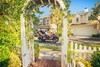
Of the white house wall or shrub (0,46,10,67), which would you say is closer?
shrub (0,46,10,67)

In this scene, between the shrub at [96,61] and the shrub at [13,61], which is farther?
the shrub at [13,61]

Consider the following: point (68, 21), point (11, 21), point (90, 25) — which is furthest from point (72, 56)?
point (90, 25)

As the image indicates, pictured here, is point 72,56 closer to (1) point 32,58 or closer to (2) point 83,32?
(1) point 32,58

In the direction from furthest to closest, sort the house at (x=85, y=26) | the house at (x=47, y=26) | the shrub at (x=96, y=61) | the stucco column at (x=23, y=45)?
the house at (x=85, y=26), the house at (x=47, y=26), the stucco column at (x=23, y=45), the shrub at (x=96, y=61)

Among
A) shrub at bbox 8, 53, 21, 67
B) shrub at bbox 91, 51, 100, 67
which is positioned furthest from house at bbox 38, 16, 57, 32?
shrub at bbox 91, 51, 100, 67

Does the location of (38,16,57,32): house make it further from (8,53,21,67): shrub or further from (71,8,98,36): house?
(71,8,98,36): house

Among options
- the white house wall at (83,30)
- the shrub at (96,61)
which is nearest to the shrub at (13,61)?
the shrub at (96,61)

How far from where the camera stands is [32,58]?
31.4 feet

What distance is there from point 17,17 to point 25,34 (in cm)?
119

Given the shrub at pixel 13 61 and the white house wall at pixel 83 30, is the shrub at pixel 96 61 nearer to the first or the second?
the shrub at pixel 13 61

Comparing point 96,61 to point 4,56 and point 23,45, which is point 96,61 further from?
point 4,56

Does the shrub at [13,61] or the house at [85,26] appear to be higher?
the house at [85,26]

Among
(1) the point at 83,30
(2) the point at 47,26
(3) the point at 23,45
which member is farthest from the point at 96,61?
(2) the point at 47,26

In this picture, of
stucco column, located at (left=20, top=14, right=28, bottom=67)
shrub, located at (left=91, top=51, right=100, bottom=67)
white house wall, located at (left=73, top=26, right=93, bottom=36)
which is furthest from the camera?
white house wall, located at (left=73, top=26, right=93, bottom=36)
